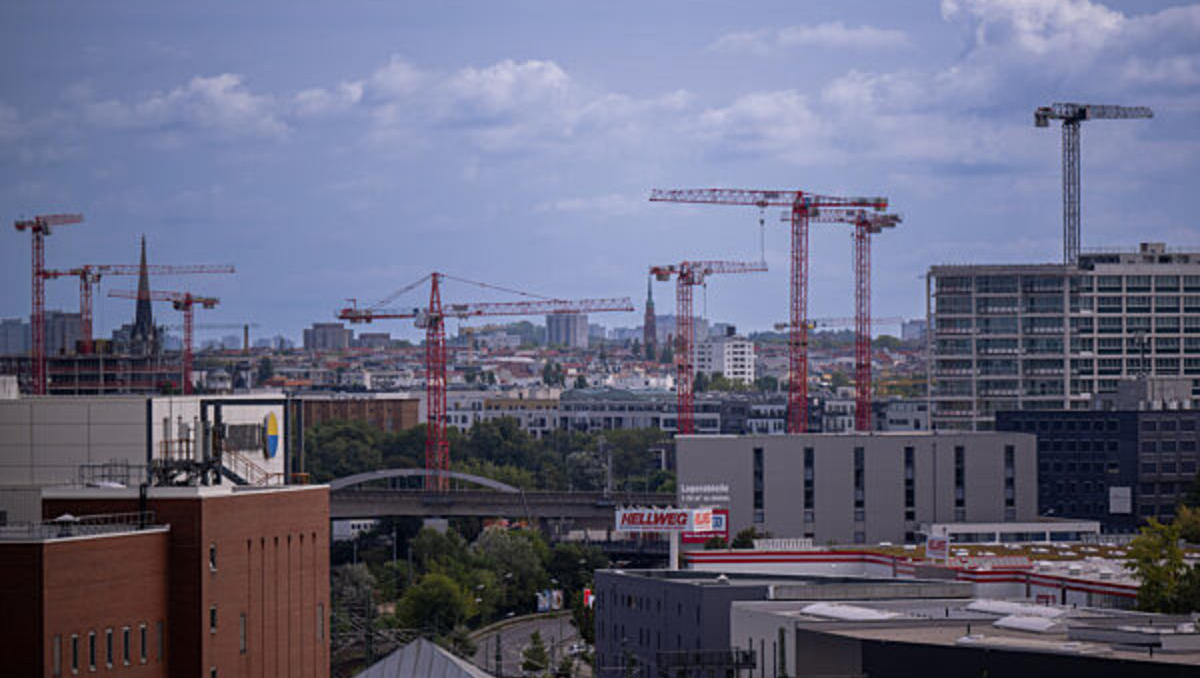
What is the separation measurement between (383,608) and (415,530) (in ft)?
123

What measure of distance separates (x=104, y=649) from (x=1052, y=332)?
14559cm

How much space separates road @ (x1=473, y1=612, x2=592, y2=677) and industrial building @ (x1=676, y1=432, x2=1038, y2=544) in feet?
36.4

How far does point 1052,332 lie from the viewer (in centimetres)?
18350

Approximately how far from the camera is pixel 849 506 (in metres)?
118

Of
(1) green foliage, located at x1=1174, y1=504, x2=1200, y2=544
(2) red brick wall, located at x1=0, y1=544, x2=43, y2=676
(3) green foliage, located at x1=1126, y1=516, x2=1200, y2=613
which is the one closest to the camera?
(2) red brick wall, located at x1=0, y1=544, x2=43, y2=676

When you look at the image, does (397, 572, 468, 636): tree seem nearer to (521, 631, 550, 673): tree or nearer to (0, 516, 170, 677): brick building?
(521, 631, 550, 673): tree

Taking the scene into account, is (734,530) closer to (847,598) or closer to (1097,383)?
(847,598)

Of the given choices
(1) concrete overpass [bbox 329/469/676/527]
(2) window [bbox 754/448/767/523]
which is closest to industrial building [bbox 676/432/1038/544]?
(2) window [bbox 754/448/767/523]

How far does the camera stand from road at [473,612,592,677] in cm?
9806

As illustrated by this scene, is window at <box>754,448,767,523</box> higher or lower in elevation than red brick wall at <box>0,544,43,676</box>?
lower

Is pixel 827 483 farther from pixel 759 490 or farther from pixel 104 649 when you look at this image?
pixel 104 649

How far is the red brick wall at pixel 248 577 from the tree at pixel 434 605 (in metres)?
43.5

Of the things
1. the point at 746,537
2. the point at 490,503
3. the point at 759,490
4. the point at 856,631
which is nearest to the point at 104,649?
the point at 856,631

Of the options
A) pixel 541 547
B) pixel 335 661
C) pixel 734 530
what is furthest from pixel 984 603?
pixel 541 547
